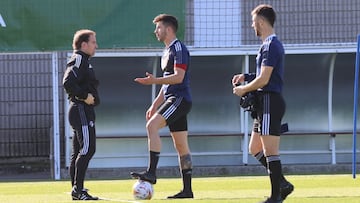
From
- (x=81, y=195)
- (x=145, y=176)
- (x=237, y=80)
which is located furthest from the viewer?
(x=81, y=195)

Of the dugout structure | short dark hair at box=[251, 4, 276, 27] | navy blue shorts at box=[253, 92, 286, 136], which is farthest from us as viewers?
the dugout structure

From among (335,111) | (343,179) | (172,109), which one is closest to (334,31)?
(335,111)

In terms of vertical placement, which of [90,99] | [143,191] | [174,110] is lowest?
[143,191]

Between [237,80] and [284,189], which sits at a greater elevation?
[237,80]

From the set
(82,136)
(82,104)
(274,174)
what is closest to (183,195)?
(82,136)

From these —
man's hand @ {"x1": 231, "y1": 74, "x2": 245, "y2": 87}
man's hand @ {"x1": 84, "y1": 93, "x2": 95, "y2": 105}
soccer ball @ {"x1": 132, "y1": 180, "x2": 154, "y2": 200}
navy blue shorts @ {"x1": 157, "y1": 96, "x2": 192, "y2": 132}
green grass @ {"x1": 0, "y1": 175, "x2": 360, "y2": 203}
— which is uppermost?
man's hand @ {"x1": 231, "y1": 74, "x2": 245, "y2": 87}

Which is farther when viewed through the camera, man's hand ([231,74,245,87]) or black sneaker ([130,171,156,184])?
black sneaker ([130,171,156,184])

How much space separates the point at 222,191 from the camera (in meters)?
11.6

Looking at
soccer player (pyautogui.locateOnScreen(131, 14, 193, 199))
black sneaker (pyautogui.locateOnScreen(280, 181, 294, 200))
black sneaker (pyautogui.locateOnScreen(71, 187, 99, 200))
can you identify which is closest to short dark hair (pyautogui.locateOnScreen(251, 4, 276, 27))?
soccer player (pyautogui.locateOnScreen(131, 14, 193, 199))

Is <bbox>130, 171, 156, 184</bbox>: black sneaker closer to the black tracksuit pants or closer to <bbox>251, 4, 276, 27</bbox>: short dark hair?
the black tracksuit pants

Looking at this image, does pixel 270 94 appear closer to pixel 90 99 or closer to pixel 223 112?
pixel 90 99

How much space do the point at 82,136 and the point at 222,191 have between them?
2.42 m

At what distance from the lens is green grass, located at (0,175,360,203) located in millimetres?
9789

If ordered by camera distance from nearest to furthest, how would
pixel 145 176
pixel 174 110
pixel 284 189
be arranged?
pixel 284 189
pixel 145 176
pixel 174 110
